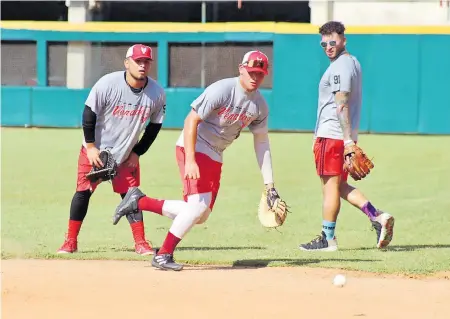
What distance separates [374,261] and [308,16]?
23.3m

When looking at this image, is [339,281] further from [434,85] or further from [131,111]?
[434,85]

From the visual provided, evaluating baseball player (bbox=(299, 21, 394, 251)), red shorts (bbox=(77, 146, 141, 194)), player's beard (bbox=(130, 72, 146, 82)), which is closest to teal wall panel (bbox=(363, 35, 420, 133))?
baseball player (bbox=(299, 21, 394, 251))

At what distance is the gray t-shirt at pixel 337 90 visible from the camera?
8852 mm

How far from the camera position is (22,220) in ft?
35.4

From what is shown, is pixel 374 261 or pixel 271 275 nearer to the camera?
pixel 271 275

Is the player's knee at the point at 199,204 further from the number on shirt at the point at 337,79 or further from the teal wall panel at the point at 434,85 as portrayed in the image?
the teal wall panel at the point at 434,85

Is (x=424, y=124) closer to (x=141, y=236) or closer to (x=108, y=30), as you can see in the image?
(x=108, y=30)

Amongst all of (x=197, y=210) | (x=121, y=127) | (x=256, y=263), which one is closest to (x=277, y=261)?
(x=256, y=263)

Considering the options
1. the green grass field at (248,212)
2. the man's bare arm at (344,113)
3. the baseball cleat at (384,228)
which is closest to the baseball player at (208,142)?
the green grass field at (248,212)

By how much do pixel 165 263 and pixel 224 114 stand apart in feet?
4.14

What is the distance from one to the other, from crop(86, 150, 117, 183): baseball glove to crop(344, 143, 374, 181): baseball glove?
202cm

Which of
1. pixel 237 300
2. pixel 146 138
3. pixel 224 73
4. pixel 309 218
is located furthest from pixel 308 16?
pixel 237 300

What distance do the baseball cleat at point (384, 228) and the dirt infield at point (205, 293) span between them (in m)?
1.08

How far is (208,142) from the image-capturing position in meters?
8.20
